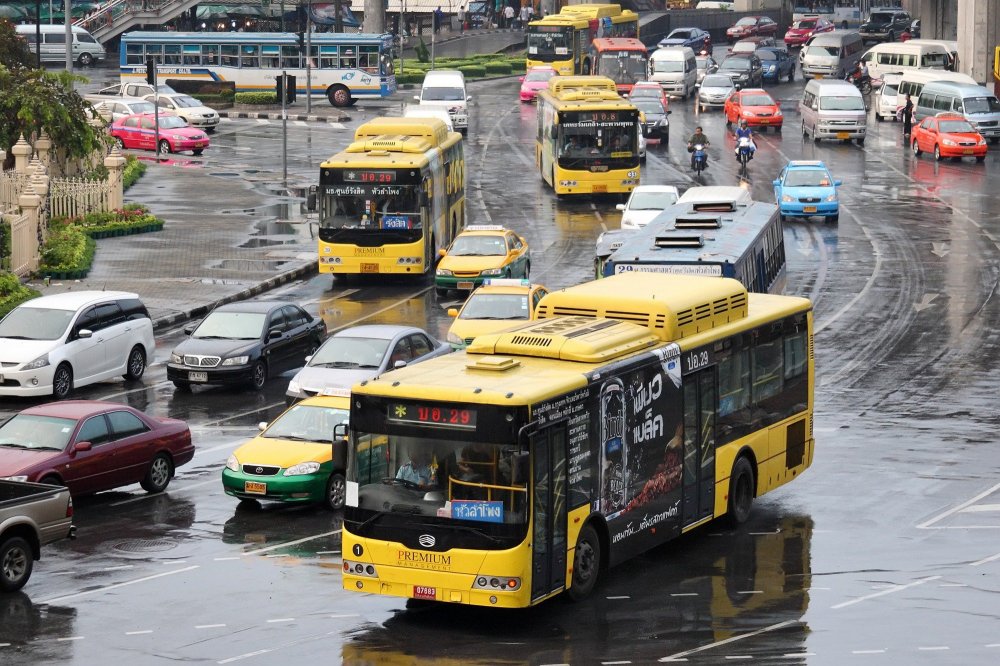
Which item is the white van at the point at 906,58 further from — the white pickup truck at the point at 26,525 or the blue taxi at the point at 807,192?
the white pickup truck at the point at 26,525

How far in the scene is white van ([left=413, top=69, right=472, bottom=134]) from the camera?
2660 inches

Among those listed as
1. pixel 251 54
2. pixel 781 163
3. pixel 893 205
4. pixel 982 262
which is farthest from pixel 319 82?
pixel 982 262

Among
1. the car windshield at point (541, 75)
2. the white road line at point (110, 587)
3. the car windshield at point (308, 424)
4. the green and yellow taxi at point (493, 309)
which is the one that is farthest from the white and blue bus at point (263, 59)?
the white road line at point (110, 587)

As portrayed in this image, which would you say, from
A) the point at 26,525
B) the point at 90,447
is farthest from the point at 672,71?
the point at 26,525

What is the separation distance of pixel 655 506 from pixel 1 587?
6618 millimetres

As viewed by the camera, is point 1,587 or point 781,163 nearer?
point 1,587

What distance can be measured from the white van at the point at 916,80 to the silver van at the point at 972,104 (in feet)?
Result: 6.57

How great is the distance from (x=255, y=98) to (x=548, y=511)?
62.7 meters

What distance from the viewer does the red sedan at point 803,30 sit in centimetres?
10625

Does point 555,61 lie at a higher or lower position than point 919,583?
higher

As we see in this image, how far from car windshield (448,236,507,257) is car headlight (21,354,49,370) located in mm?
12143

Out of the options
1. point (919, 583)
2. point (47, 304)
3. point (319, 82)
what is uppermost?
point (319, 82)

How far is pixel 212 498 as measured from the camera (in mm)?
21281

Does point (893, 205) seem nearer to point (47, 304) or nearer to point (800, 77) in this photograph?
point (47, 304)
